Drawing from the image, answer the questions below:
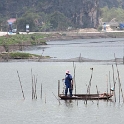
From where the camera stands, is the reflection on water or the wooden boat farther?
the reflection on water

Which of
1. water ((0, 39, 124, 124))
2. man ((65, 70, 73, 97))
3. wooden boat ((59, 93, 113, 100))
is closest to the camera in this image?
water ((0, 39, 124, 124))

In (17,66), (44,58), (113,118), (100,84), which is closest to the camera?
(113,118)

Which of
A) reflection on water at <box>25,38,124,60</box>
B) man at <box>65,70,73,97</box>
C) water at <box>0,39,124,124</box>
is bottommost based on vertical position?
reflection on water at <box>25,38,124,60</box>

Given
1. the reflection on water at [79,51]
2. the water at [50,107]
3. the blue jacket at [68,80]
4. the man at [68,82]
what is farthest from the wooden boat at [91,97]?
the reflection on water at [79,51]

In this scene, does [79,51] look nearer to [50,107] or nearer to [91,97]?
[91,97]

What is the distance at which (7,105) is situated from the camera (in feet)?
124

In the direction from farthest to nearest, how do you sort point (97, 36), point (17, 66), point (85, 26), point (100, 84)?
point (85, 26), point (97, 36), point (17, 66), point (100, 84)

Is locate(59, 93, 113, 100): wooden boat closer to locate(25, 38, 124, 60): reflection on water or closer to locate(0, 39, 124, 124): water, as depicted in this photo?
locate(0, 39, 124, 124): water

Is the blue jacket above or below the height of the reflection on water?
above

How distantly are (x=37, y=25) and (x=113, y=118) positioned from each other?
14581 cm

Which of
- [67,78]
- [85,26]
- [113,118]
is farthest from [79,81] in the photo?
[85,26]

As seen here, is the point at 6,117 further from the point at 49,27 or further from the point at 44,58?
the point at 49,27

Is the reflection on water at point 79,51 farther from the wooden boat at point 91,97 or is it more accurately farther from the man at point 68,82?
the man at point 68,82

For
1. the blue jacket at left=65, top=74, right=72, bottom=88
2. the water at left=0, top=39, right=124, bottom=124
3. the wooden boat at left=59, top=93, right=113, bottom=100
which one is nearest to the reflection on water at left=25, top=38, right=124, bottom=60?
the water at left=0, top=39, right=124, bottom=124
